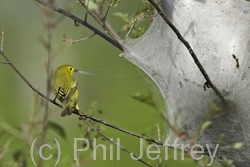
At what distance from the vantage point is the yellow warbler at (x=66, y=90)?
396 centimetres

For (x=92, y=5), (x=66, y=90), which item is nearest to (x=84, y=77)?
(x=66, y=90)

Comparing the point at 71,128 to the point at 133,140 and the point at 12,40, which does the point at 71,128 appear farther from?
the point at 12,40

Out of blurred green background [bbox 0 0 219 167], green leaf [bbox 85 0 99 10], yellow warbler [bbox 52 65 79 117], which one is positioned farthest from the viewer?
blurred green background [bbox 0 0 219 167]

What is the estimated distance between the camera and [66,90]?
4.29 m

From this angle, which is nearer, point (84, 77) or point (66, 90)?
point (66, 90)

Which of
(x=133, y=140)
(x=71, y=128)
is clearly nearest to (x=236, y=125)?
(x=133, y=140)

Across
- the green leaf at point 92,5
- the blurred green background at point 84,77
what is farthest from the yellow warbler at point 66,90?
the green leaf at point 92,5

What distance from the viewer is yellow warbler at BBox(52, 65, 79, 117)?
3.96 m

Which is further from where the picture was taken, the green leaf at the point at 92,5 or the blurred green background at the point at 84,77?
the blurred green background at the point at 84,77

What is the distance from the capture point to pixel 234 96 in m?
3.14

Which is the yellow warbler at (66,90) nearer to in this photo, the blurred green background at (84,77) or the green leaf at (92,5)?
the blurred green background at (84,77)

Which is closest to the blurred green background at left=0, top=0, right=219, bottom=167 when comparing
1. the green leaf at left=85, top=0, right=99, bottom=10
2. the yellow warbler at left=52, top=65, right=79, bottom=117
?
the yellow warbler at left=52, top=65, right=79, bottom=117

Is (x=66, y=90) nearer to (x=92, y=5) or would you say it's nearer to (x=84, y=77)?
(x=92, y=5)

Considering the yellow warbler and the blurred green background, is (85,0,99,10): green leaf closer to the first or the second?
the blurred green background
